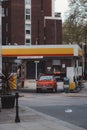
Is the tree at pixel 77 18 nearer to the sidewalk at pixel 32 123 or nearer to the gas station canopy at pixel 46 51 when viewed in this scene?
the gas station canopy at pixel 46 51

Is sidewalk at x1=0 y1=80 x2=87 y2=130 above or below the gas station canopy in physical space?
above

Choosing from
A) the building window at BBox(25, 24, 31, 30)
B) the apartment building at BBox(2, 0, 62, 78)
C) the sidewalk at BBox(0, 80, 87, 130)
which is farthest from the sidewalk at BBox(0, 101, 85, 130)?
the building window at BBox(25, 24, 31, 30)

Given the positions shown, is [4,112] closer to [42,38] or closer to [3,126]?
[3,126]

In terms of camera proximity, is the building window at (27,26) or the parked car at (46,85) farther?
the building window at (27,26)

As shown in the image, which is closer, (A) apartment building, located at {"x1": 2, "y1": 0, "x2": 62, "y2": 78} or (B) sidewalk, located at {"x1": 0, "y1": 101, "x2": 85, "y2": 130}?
(B) sidewalk, located at {"x1": 0, "y1": 101, "x2": 85, "y2": 130}

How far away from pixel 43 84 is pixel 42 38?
5591 centimetres

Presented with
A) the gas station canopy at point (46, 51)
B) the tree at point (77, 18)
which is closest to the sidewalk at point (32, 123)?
the gas station canopy at point (46, 51)

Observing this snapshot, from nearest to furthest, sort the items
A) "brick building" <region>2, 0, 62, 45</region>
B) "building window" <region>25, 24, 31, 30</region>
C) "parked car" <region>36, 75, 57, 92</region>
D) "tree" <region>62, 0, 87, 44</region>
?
"parked car" <region>36, 75, 57, 92</region> → "tree" <region>62, 0, 87, 44</region> → "brick building" <region>2, 0, 62, 45</region> → "building window" <region>25, 24, 31, 30</region>

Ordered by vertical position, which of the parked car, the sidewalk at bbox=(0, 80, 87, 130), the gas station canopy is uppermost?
the sidewalk at bbox=(0, 80, 87, 130)

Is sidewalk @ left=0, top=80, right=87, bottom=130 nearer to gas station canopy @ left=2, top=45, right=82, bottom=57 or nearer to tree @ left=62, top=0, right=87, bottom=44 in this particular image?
gas station canopy @ left=2, top=45, right=82, bottom=57

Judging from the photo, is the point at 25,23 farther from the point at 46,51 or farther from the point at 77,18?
the point at 46,51

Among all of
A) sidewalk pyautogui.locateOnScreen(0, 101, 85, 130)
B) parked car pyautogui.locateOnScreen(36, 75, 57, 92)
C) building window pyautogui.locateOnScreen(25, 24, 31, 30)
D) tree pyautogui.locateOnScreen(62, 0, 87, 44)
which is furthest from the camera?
building window pyautogui.locateOnScreen(25, 24, 31, 30)

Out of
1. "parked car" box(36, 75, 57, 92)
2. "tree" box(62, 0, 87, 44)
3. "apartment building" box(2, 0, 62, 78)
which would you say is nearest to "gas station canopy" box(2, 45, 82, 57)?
"parked car" box(36, 75, 57, 92)

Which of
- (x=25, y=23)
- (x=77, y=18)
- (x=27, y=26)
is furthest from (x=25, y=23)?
(x=77, y=18)
